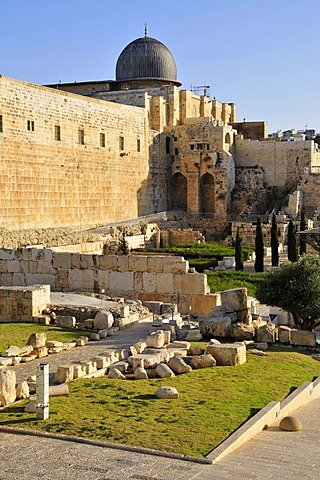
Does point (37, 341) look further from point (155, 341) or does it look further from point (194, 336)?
point (194, 336)

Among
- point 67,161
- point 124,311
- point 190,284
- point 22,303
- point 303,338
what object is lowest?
point 303,338

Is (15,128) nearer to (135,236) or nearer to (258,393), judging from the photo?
(135,236)

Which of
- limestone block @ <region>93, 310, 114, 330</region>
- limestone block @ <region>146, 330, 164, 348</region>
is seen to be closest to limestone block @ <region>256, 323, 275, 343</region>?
limestone block @ <region>146, 330, 164, 348</region>

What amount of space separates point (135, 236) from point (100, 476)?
24.7 meters

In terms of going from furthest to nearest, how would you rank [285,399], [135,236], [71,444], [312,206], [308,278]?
[312,206], [135,236], [308,278], [285,399], [71,444]

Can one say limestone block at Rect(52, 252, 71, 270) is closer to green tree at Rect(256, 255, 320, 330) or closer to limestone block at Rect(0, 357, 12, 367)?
green tree at Rect(256, 255, 320, 330)

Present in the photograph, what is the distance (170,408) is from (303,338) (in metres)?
4.54

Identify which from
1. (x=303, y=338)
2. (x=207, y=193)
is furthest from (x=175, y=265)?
(x=207, y=193)

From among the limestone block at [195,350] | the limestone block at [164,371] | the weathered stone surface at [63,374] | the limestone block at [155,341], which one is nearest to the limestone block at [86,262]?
the limestone block at [155,341]

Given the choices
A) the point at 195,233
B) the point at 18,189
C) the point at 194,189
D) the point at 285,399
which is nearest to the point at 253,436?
the point at 285,399

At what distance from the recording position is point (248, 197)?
38.5 metres

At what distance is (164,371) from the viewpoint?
343 inches

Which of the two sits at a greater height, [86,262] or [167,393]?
[86,262]

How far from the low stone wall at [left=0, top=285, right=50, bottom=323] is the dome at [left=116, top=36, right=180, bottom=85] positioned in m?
31.3
